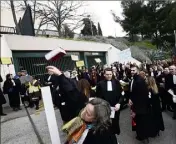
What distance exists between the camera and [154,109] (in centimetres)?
679

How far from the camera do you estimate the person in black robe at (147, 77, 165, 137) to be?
21.2 feet

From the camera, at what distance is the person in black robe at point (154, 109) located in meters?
6.45

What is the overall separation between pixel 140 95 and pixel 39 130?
338 cm

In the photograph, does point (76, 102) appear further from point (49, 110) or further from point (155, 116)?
point (155, 116)

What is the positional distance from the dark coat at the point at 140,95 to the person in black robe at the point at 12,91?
23.2 ft

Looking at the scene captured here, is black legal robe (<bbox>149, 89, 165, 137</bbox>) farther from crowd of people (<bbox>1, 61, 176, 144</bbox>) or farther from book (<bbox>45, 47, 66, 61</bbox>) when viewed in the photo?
book (<bbox>45, 47, 66, 61</bbox>)

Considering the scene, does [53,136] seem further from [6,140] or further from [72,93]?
[6,140]

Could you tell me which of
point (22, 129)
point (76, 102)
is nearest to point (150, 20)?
point (22, 129)

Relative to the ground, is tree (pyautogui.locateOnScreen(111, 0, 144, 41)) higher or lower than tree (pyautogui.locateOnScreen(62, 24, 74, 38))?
higher

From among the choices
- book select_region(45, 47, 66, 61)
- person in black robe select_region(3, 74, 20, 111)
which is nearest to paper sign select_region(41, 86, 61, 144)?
book select_region(45, 47, 66, 61)

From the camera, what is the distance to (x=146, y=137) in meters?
6.25

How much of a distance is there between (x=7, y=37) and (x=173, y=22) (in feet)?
88.1

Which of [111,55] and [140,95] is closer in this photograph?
[140,95]

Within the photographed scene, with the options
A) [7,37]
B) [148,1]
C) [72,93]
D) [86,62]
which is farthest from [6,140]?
[148,1]
